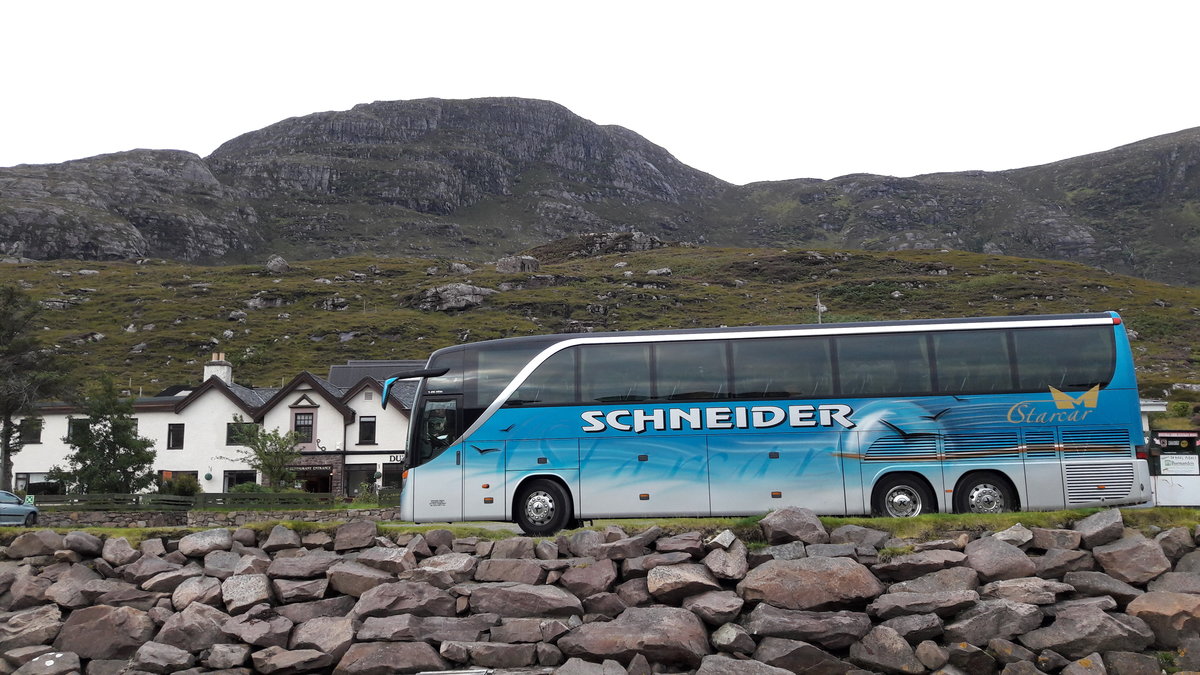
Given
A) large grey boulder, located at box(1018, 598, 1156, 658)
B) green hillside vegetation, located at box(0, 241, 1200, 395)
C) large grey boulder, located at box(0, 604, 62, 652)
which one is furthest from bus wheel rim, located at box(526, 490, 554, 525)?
green hillside vegetation, located at box(0, 241, 1200, 395)

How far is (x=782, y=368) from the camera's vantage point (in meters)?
18.8

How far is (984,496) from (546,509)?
10.1m

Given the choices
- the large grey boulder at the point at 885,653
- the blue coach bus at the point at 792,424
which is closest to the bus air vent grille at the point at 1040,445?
the blue coach bus at the point at 792,424

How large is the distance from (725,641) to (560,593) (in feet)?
11.0

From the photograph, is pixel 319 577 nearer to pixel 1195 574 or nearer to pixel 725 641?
pixel 725 641

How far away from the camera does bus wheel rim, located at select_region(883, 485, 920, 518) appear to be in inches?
719

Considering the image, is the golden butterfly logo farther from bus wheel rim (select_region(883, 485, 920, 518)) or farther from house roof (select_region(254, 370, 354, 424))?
house roof (select_region(254, 370, 354, 424))

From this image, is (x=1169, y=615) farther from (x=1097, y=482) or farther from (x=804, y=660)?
(x=804, y=660)

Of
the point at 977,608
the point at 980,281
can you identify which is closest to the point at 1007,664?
the point at 977,608

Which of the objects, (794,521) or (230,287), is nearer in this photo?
(794,521)

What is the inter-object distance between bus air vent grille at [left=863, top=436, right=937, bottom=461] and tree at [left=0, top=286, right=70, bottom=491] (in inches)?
1670

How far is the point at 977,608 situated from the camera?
47.1 feet

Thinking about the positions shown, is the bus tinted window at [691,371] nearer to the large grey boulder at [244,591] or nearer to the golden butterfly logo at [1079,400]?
the golden butterfly logo at [1079,400]

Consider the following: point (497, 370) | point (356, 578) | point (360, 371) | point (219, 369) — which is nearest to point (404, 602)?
point (356, 578)
